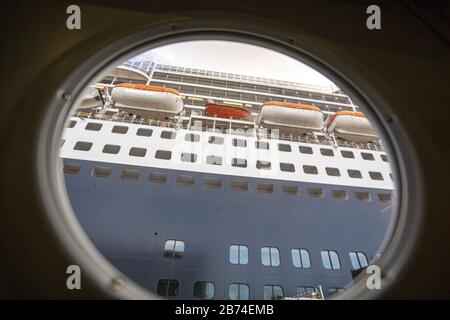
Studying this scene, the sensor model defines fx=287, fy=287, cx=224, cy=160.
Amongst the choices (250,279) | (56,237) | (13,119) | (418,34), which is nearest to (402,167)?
(418,34)

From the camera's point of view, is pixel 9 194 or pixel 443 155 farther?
pixel 443 155

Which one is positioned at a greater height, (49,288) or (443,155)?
(443,155)

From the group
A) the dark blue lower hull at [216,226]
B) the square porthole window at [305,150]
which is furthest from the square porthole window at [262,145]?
the dark blue lower hull at [216,226]

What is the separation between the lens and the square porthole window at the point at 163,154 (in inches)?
218

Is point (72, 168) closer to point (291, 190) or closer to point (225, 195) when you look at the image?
point (225, 195)

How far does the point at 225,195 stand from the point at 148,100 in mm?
2613

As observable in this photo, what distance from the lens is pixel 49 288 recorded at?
1.93 feet

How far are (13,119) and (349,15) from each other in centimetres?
102

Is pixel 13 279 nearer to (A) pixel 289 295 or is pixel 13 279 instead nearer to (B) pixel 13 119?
(B) pixel 13 119

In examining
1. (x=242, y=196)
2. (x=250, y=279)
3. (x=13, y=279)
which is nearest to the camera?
(x=13, y=279)

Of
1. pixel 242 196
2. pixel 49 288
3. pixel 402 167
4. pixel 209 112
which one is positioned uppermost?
pixel 209 112

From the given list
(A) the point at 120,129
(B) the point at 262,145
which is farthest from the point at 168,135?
(B) the point at 262,145

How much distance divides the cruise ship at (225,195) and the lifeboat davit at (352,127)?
2 centimetres

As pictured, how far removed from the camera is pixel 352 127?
6.46 meters
